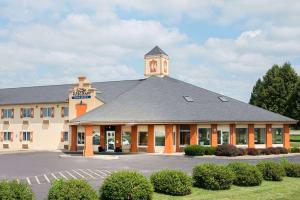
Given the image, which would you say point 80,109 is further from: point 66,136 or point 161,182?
point 161,182

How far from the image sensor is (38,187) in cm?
1817

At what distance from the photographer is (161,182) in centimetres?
1609

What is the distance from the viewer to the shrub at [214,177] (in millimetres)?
16938

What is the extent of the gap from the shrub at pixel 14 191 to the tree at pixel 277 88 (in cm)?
6106

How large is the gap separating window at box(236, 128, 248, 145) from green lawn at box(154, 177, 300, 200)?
25.5m

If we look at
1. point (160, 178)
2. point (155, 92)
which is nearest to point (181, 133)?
point (155, 92)

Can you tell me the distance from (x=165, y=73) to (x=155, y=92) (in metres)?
6.00

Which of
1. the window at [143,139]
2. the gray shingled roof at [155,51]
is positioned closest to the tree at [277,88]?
the gray shingled roof at [155,51]

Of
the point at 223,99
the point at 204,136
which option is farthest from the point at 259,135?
the point at 204,136

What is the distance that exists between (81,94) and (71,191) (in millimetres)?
35633

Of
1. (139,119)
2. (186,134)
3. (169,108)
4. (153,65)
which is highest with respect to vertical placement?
(153,65)

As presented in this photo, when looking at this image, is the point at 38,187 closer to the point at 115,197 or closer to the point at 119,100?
the point at 115,197

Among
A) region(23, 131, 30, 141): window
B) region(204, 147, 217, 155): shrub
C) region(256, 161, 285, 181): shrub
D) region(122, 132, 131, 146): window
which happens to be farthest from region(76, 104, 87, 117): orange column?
region(256, 161, 285, 181): shrub

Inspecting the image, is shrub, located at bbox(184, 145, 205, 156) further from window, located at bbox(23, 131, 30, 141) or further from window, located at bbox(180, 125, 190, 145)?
window, located at bbox(23, 131, 30, 141)
